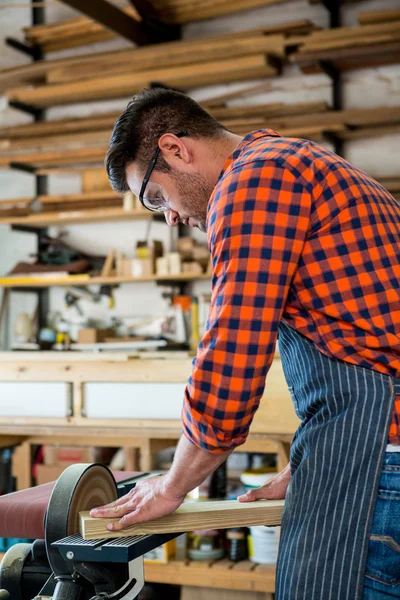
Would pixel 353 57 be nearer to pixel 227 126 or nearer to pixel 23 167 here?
pixel 227 126

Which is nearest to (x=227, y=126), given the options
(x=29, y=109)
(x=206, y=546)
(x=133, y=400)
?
(x=29, y=109)

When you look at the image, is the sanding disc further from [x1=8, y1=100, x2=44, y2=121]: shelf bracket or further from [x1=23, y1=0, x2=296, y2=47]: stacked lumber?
[x1=8, y1=100, x2=44, y2=121]: shelf bracket

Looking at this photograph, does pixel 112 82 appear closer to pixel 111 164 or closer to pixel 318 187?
pixel 111 164

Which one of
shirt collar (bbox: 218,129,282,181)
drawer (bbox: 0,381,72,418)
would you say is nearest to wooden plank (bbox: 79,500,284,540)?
shirt collar (bbox: 218,129,282,181)

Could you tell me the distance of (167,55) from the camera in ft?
16.3

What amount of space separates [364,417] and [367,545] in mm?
197

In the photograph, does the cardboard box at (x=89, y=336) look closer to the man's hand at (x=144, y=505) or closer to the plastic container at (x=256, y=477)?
the plastic container at (x=256, y=477)

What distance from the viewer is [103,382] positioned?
3.72 meters

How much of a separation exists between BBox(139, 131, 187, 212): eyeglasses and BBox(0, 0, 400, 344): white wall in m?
3.49

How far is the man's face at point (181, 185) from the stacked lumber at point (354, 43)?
3.30 m

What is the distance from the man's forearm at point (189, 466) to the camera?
128 cm

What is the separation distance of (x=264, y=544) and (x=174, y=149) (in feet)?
8.16

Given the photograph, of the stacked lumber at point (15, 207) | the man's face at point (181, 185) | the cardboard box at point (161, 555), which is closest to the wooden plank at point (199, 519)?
the man's face at point (181, 185)

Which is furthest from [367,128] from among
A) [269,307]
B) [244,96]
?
[269,307]
